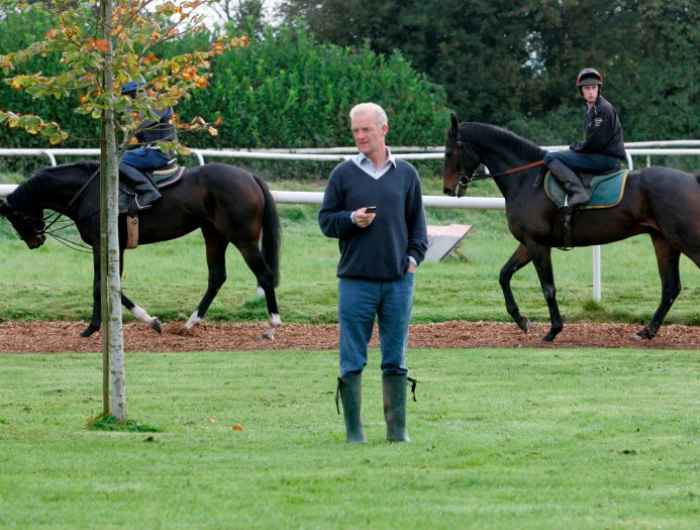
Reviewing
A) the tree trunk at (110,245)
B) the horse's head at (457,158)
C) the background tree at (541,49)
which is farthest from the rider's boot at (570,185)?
the background tree at (541,49)

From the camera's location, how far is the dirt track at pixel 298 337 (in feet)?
51.2

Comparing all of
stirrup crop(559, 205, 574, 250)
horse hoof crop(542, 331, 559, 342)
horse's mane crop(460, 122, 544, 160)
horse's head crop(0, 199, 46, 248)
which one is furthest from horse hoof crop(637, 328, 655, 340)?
horse's head crop(0, 199, 46, 248)

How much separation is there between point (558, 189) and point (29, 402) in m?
6.55

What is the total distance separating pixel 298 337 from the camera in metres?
16.4

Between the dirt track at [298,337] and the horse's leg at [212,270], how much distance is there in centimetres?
15

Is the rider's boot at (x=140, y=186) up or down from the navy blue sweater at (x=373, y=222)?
down

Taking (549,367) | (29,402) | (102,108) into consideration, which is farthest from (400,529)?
(549,367)

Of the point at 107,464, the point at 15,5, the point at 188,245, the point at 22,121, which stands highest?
the point at 15,5

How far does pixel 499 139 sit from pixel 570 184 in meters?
1.10

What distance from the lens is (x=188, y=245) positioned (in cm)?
2220

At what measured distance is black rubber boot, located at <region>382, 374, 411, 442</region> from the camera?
916 cm

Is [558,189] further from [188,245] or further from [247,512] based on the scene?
[247,512]

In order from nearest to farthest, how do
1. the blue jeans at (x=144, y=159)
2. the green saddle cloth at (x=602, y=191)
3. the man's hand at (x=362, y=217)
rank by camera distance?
the man's hand at (x=362, y=217) → the green saddle cloth at (x=602, y=191) → the blue jeans at (x=144, y=159)

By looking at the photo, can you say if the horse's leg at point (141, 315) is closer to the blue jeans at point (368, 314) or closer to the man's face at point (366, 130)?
the blue jeans at point (368, 314)
